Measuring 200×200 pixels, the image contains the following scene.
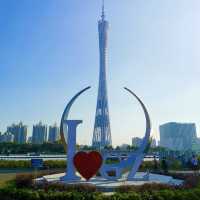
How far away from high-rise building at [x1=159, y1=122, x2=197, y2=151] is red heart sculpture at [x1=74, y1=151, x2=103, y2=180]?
98658mm

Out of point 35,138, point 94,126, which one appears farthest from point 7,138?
point 94,126

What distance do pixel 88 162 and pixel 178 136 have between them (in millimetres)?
101018

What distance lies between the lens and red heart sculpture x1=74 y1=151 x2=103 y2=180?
11312mm

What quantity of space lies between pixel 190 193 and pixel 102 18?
37853 millimetres

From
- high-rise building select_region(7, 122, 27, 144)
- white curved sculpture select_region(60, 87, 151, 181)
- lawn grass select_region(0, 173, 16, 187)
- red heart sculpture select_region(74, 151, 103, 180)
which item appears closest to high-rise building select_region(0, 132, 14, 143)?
high-rise building select_region(7, 122, 27, 144)

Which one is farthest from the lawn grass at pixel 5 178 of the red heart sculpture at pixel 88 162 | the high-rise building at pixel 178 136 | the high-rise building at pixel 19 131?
the high-rise building at pixel 178 136

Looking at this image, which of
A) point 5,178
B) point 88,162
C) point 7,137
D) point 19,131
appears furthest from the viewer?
point 19,131

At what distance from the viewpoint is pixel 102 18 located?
4372cm

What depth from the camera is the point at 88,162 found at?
11.3m

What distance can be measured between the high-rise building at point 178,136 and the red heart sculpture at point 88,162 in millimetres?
98658

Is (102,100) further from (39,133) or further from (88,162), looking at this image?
(39,133)

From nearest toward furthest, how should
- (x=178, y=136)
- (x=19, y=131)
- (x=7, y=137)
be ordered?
(x=7, y=137), (x=19, y=131), (x=178, y=136)

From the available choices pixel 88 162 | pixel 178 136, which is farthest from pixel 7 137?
pixel 88 162

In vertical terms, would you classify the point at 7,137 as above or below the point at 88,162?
above
